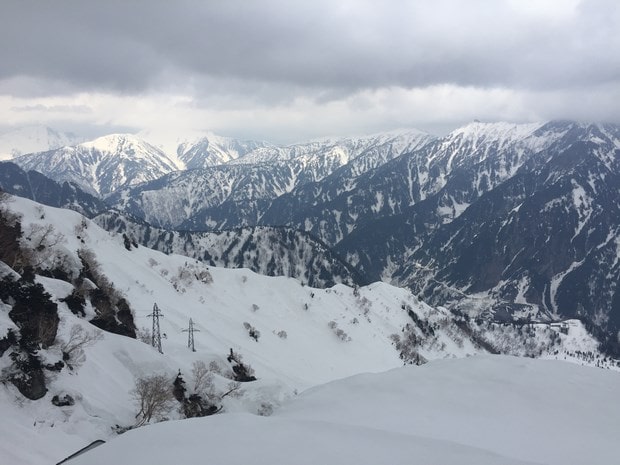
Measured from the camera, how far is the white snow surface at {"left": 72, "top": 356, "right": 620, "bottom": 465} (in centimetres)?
1583

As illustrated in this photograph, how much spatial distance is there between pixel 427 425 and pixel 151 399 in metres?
28.5

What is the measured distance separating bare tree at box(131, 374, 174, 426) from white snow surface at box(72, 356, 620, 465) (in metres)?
17.6

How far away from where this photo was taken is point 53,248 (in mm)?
70688

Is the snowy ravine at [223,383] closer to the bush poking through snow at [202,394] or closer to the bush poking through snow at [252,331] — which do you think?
the bush poking through snow at [252,331]

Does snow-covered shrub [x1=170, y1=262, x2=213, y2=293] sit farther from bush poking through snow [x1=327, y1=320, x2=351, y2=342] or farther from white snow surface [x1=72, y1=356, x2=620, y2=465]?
white snow surface [x1=72, y1=356, x2=620, y2=465]

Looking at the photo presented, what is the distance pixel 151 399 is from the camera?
39281mm

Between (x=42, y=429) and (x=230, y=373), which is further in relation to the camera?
(x=230, y=373)

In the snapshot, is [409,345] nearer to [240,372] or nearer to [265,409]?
[240,372]

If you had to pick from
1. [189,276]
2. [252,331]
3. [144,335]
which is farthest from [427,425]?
[189,276]

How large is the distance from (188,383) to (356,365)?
83.3 meters

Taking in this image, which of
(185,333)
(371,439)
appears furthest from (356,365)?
(371,439)

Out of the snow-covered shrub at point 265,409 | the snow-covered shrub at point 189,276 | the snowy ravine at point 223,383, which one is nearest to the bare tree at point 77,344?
the snowy ravine at point 223,383

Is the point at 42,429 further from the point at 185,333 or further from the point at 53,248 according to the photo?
the point at 185,333

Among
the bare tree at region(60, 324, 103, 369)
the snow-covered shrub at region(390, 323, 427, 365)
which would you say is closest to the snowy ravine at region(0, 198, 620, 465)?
the bare tree at region(60, 324, 103, 369)
